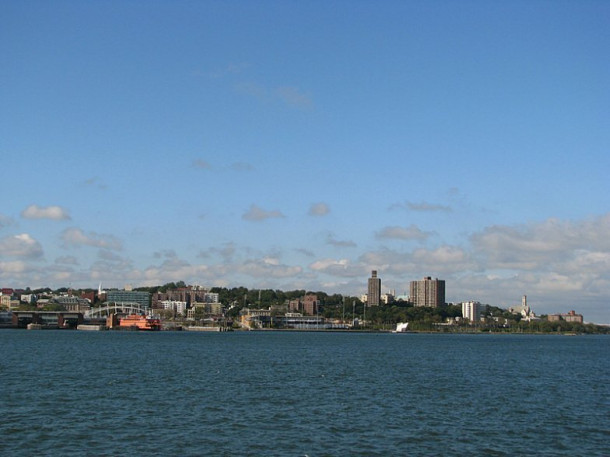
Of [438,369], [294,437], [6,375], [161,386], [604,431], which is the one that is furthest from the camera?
[438,369]

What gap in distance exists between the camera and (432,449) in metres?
32.8

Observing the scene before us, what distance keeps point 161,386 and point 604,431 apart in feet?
107

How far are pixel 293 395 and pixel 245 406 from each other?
6.67 metres

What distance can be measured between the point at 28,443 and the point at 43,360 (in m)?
53.5

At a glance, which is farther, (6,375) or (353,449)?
(6,375)

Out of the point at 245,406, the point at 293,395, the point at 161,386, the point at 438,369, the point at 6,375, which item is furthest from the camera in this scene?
the point at 438,369

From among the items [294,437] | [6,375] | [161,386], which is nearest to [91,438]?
[294,437]

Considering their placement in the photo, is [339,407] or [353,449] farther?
[339,407]

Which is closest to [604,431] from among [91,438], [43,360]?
[91,438]

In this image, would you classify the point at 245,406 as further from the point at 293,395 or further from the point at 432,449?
the point at 432,449

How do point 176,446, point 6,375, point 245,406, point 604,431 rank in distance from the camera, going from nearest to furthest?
point 176,446
point 604,431
point 245,406
point 6,375

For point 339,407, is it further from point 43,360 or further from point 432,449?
point 43,360

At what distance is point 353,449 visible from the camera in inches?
1275

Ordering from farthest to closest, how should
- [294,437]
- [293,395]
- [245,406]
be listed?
1. [293,395]
2. [245,406]
3. [294,437]
